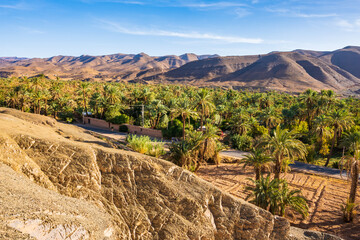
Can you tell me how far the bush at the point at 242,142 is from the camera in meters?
33.3

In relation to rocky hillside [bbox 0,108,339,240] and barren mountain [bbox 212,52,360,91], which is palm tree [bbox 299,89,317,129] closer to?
rocky hillside [bbox 0,108,339,240]

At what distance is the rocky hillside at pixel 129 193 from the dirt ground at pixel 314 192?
6.30 meters

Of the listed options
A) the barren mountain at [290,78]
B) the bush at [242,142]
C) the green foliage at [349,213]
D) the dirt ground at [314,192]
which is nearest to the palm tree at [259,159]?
the dirt ground at [314,192]

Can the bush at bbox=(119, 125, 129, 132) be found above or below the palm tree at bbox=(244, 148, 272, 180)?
below

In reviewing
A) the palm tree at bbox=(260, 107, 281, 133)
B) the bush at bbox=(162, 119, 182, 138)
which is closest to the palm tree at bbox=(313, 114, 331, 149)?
the palm tree at bbox=(260, 107, 281, 133)

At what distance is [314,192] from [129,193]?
16.7m

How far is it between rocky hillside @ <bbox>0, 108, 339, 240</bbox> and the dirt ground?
6.30 meters

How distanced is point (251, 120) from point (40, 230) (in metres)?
35.0

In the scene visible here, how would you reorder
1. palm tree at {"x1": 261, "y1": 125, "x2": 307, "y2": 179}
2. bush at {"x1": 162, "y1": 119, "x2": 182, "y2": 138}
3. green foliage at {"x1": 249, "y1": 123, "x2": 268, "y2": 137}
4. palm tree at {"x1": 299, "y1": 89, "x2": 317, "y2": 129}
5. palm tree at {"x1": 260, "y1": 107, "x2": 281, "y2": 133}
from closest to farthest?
palm tree at {"x1": 261, "y1": 125, "x2": 307, "y2": 179}
green foliage at {"x1": 249, "y1": 123, "x2": 268, "y2": 137}
bush at {"x1": 162, "y1": 119, "x2": 182, "y2": 138}
palm tree at {"x1": 260, "y1": 107, "x2": 281, "y2": 133}
palm tree at {"x1": 299, "y1": 89, "x2": 317, "y2": 129}

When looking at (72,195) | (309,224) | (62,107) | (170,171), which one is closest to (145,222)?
(170,171)

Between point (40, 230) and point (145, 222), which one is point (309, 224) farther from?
point (40, 230)

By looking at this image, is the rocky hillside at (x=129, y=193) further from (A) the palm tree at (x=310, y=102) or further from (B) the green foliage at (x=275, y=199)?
(A) the palm tree at (x=310, y=102)

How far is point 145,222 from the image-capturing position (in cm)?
794

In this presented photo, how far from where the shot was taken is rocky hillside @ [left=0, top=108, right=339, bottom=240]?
299 inches
